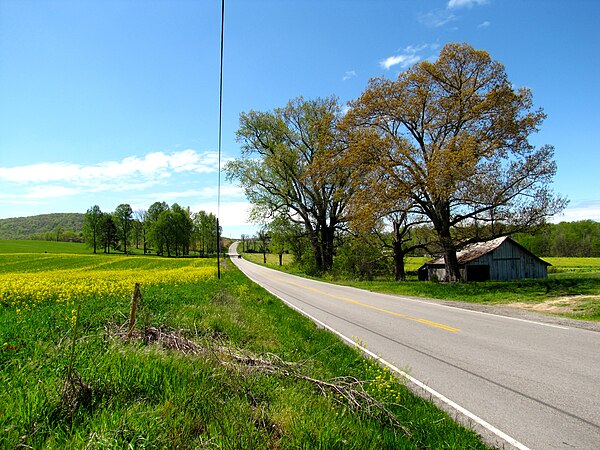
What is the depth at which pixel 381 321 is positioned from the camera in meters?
11.1

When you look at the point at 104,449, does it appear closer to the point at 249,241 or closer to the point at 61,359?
the point at 61,359

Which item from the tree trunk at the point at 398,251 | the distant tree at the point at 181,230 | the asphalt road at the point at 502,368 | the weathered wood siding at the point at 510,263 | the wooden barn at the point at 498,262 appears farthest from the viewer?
the distant tree at the point at 181,230

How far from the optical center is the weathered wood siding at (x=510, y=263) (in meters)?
36.3

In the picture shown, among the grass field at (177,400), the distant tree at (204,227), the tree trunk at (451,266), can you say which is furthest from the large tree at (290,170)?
the distant tree at (204,227)

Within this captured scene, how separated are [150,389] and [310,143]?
3431cm

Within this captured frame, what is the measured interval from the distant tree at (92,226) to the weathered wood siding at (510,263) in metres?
87.4

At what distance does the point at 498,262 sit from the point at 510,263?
70.9 inches

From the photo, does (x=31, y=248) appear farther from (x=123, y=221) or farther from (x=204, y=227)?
(x=204, y=227)

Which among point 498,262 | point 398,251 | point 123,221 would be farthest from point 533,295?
point 123,221

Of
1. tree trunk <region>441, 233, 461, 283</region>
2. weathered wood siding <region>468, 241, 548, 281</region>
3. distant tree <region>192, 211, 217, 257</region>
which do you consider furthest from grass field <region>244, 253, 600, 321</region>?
distant tree <region>192, 211, 217, 257</region>

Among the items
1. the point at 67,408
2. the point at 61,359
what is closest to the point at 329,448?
the point at 67,408

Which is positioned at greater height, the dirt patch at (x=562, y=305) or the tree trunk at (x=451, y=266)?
the tree trunk at (x=451, y=266)

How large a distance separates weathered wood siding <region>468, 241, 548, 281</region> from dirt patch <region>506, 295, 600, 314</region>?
74.2ft

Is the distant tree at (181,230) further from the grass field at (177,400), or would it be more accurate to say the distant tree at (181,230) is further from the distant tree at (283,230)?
the grass field at (177,400)
